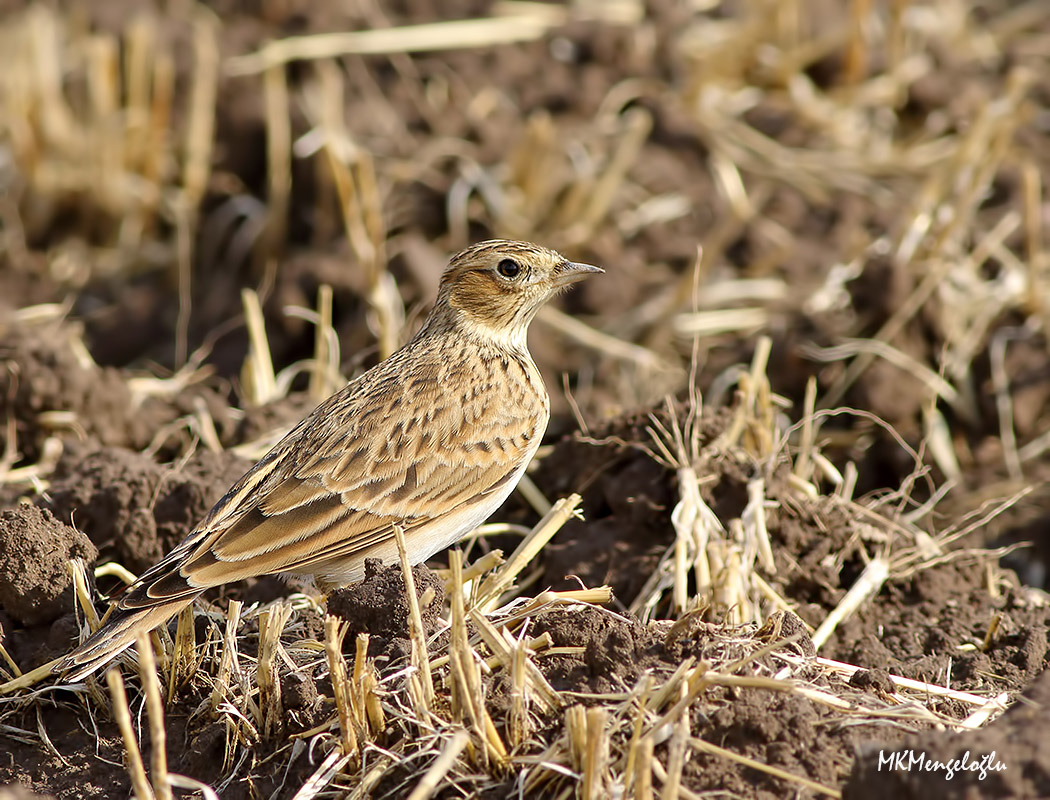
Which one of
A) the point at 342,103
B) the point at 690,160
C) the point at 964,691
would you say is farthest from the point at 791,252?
the point at 964,691

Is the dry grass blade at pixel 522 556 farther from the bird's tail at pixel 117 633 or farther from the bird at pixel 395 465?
the bird's tail at pixel 117 633

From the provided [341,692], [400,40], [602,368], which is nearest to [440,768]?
[341,692]

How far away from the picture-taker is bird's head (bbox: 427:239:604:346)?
5391mm

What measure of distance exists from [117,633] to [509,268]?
2207 millimetres

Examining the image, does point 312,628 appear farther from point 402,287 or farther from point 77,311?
point 77,311

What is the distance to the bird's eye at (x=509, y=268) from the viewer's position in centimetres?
539

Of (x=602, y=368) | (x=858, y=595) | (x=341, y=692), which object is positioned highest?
(x=341, y=692)

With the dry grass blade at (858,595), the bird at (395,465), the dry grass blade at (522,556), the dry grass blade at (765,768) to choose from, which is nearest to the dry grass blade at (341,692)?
the bird at (395,465)

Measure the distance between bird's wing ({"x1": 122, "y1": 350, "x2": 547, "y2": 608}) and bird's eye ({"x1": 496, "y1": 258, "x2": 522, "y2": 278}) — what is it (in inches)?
22.7

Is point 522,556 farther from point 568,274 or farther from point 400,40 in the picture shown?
point 400,40

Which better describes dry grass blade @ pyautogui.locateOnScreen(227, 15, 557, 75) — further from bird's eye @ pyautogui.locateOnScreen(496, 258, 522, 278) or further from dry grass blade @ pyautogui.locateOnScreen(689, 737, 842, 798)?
dry grass blade @ pyautogui.locateOnScreen(689, 737, 842, 798)

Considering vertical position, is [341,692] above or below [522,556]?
above

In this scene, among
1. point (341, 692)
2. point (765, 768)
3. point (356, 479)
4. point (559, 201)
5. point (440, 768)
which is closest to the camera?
point (440, 768)

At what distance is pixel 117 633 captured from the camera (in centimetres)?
402
